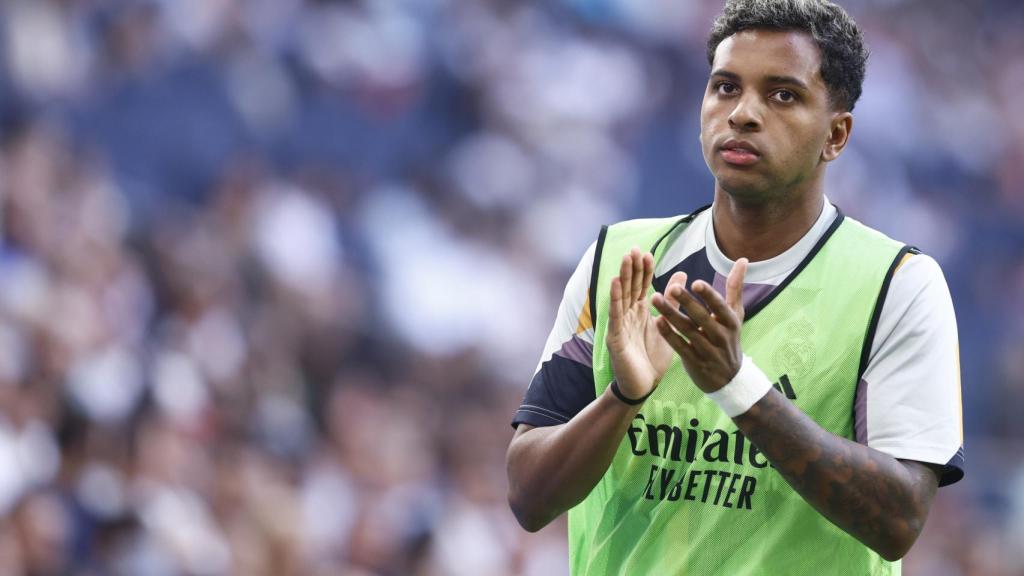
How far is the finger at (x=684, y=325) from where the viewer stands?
2332mm

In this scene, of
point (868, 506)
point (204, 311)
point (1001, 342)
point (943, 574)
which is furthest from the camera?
point (1001, 342)

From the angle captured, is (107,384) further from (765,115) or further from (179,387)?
(765,115)

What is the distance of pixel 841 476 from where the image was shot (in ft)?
7.95

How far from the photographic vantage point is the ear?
9.24 ft

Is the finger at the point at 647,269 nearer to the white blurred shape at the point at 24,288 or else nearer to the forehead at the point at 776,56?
the forehead at the point at 776,56

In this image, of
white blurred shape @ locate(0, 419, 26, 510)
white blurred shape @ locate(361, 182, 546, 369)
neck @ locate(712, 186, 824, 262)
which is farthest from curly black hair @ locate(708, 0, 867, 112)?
white blurred shape @ locate(361, 182, 546, 369)

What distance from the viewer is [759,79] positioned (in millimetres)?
2715

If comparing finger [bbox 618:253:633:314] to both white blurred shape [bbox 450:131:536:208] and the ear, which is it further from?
white blurred shape [bbox 450:131:536:208]

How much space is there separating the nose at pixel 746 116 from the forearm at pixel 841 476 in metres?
0.56

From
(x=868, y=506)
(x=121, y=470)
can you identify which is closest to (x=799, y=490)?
(x=868, y=506)

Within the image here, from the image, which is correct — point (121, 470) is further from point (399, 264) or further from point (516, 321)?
point (516, 321)

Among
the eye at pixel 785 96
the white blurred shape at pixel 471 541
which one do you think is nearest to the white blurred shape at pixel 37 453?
the white blurred shape at pixel 471 541

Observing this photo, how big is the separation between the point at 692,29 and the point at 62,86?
5.87 metres

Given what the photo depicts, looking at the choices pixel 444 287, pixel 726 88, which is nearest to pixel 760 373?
pixel 726 88
